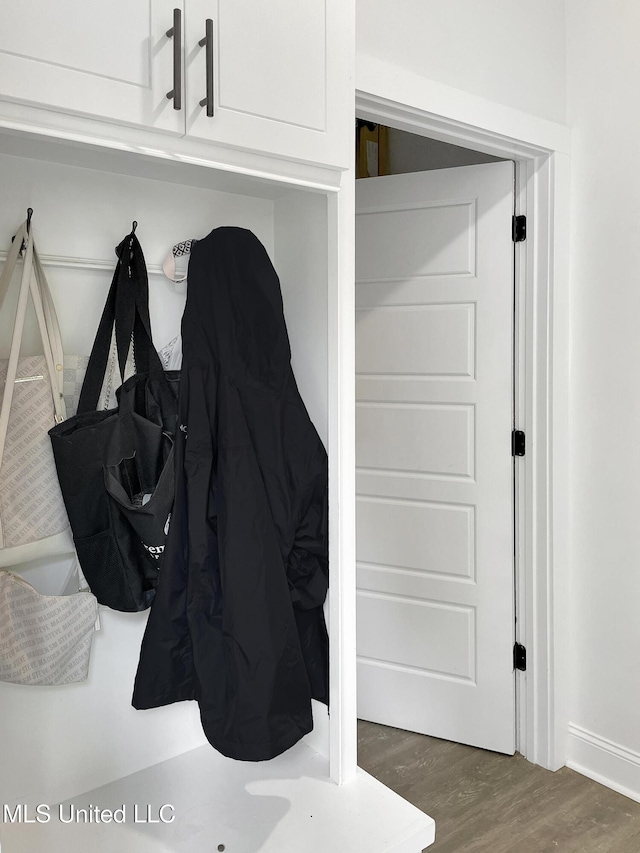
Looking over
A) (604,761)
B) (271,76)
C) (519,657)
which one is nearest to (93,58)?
(271,76)

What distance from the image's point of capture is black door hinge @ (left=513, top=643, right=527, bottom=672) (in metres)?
2.39

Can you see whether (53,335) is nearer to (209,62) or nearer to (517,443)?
(209,62)

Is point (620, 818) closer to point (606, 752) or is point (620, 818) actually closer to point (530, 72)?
point (606, 752)

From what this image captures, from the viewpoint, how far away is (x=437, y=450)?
247 centimetres

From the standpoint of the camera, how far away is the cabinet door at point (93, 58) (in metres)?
1.08

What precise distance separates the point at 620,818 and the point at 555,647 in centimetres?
51

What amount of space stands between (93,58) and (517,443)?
1737 millimetres

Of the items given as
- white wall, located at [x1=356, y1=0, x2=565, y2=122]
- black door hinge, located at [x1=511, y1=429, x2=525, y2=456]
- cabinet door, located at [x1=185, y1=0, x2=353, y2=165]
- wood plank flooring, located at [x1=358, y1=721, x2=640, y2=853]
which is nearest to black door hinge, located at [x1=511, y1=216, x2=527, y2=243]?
white wall, located at [x1=356, y1=0, x2=565, y2=122]

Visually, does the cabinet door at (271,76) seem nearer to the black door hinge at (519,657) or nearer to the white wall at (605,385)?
the white wall at (605,385)

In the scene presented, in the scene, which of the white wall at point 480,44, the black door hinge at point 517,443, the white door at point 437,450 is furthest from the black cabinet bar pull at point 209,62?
the black door hinge at point 517,443

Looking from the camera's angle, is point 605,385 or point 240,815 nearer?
point 240,815

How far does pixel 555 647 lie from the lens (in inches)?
91.4

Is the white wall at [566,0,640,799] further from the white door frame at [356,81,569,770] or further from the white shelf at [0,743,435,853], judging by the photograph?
the white shelf at [0,743,435,853]

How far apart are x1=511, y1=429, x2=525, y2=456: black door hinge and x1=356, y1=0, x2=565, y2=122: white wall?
1.02m
